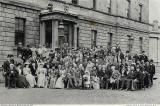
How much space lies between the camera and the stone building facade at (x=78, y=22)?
20891mm

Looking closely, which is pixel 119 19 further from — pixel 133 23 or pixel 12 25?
pixel 12 25

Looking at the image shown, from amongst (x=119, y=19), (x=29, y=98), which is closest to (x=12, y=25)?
(x=29, y=98)

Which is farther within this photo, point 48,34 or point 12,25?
point 48,34

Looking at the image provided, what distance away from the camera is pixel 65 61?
58.5ft

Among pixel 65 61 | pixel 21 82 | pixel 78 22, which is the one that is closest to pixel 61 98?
pixel 21 82

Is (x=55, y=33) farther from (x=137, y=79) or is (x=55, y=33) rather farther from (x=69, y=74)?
(x=137, y=79)

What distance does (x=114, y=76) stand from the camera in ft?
57.5

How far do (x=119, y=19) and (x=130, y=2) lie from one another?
3708 mm

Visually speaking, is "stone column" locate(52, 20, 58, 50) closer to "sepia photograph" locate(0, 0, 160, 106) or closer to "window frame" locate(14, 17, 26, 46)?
"sepia photograph" locate(0, 0, 160, 106)

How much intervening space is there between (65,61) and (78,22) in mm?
8872

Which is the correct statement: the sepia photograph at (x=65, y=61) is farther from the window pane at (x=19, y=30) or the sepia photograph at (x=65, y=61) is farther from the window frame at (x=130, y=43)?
the window frame at (x=130, y=43)

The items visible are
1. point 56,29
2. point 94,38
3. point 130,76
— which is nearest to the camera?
point 130,76

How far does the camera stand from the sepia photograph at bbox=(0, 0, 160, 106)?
1414 cm

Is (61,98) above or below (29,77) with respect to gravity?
below
